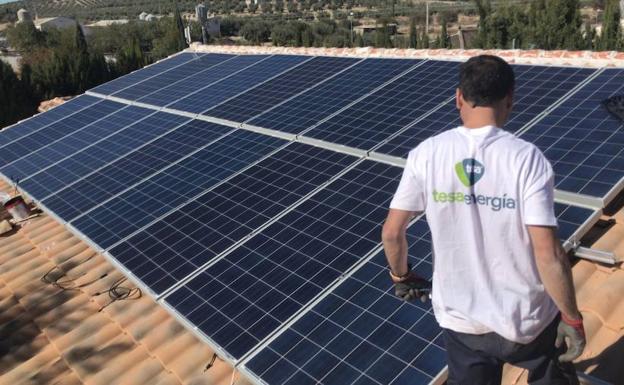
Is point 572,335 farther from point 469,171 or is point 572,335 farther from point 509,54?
point 509,54

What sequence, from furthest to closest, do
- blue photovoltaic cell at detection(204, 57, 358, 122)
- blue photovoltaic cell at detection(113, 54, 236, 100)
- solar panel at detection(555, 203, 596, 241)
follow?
blue photovoltaic cell at detection(113, 54, 236, 100), blue photovoltaic cell at detection(204, 57, 358, 122), solar panel at detection(555, 203, 596, 241)

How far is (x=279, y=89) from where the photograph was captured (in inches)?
482

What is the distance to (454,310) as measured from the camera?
3.47 metres

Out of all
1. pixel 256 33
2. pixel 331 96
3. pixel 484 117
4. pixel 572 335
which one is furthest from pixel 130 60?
pixel 256 33

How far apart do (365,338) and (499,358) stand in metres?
1.61

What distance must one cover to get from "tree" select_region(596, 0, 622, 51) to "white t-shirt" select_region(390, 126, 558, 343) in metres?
34.8

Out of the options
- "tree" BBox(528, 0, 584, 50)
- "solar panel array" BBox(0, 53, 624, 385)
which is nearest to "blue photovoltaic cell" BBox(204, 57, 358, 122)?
"solar panel array" BBox(0, 53, 624, 385)

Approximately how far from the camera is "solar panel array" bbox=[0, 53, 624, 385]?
5.08 meters

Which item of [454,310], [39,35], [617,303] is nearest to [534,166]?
[454,310]

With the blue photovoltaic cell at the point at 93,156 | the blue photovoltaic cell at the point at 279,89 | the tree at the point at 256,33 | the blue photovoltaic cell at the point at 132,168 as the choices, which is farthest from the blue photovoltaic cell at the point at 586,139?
the tree at the point at 256,33

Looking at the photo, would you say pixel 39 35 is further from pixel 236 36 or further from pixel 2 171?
pixel 2 171

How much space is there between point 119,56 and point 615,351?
116ft

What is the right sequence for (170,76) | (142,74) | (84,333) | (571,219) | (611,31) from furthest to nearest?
(611,31) → (142,74) → (170,76) → (84,333) → (571,219)

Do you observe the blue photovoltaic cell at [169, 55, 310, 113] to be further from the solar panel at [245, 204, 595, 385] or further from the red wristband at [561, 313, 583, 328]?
the red wristband at [561, 313, 583, 328]
